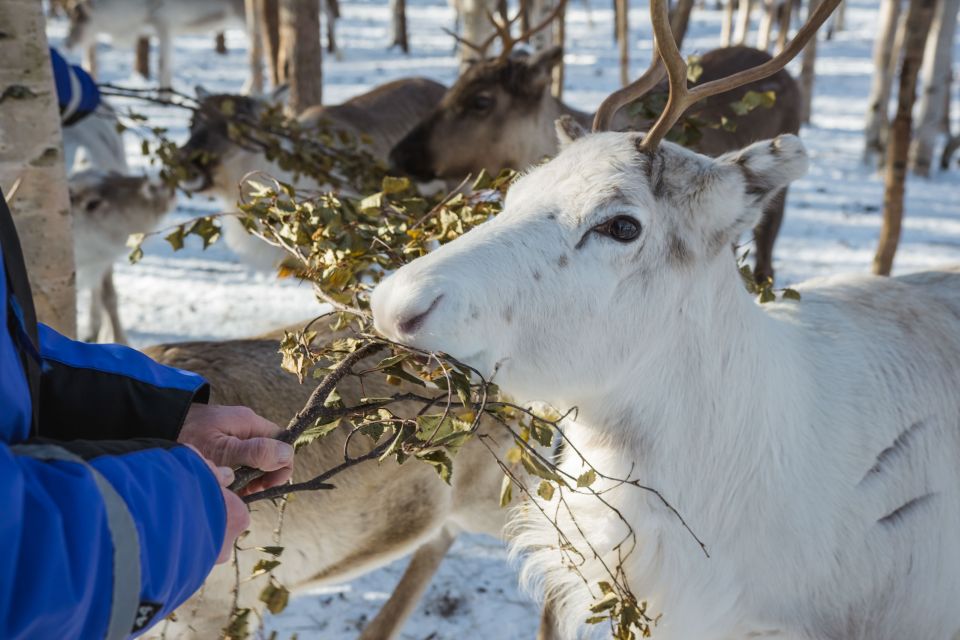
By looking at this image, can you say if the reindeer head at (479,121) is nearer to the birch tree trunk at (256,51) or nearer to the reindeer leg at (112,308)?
the reindeer leg at (112,308)

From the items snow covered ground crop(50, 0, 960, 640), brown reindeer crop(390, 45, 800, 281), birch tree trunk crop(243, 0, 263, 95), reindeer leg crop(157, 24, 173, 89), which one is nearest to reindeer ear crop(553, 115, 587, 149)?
snow covered ground crop(50, 0, 960, 640)

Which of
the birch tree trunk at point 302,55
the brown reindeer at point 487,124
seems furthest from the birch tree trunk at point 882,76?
the birch tree trunk at point 302,55

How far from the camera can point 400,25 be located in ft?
60.7

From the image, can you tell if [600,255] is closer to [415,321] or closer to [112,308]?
[415,321]

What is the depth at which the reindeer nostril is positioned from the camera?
1626 mm

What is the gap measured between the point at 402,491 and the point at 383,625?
827 millimetres

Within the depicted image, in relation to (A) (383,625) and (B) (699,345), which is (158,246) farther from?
(B) (699,345)

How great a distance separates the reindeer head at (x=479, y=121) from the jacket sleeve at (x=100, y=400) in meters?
3.84

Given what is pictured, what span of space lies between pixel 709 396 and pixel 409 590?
179cm

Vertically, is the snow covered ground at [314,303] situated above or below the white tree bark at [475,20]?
below

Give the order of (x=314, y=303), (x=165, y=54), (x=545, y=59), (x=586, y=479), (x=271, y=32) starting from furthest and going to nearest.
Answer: (x=165, y=54) < (x=271, y=32) < (x=314, y=303) < (x=545, y=59) < (x=586, y=479)

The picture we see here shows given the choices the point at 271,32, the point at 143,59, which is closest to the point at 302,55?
the point at 271,32

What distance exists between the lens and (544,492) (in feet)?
6.80

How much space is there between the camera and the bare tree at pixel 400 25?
18.4m
